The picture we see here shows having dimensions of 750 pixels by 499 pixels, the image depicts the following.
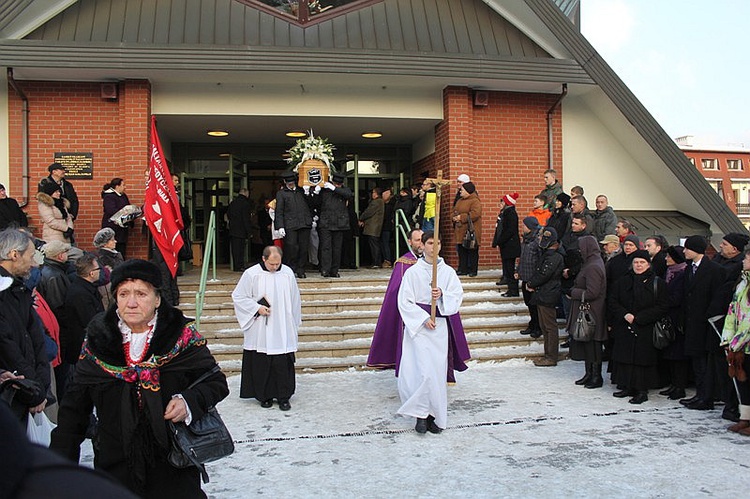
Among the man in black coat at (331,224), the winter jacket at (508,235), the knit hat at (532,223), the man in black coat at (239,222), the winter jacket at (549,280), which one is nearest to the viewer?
the winter jacket at (549,280)

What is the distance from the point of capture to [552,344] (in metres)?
9.09

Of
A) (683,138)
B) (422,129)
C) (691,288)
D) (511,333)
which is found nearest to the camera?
(691,288)

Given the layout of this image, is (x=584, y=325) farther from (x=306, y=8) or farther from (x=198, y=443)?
(x=306, y=8)

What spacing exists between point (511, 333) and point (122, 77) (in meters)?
7.77

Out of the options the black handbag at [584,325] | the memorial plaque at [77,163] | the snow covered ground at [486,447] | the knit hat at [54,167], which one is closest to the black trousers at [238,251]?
the memorial plaque at [77,163]

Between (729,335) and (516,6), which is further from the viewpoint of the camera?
(516,6)

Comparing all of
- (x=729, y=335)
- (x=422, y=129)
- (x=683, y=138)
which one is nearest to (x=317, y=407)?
(x=729, y=335)

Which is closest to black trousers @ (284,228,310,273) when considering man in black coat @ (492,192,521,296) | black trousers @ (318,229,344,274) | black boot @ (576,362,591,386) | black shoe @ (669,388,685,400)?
black trousers @ (318,229,344,274)

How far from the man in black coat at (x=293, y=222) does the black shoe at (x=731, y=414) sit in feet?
21.9

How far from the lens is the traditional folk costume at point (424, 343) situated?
20.7 feet

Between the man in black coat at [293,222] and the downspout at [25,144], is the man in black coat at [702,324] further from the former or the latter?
the downspout at [25,144]

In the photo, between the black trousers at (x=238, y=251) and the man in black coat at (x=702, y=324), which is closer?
the man in black coat at (x=702, y=324)

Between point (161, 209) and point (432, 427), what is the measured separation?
520 cm

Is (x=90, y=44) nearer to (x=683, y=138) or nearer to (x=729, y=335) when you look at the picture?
(x=729, y=335)
